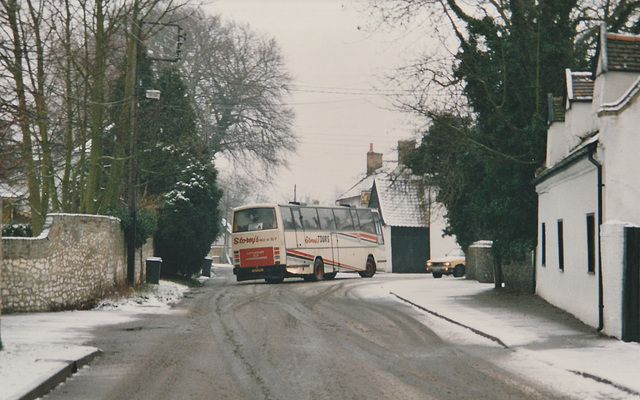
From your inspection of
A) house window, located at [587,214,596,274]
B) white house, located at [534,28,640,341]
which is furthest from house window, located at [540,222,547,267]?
house window, located at [587,214,596,274]

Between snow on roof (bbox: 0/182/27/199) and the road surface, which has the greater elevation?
snow on roof (bbox: 0/182/27/199)

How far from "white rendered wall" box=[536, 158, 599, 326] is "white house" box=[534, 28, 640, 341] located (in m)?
0.02

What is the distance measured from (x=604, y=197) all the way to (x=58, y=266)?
38.5 feet

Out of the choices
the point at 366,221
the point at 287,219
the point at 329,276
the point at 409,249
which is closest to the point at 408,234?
the point at 409,249

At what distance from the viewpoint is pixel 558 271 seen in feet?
65.2

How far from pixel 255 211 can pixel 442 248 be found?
26558 millimetres

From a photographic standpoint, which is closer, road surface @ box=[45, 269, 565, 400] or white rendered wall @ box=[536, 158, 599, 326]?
road surface @ box=[45, 269, 565, 400]

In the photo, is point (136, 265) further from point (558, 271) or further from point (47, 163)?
point (558, 271)

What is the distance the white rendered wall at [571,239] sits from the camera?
16047mm

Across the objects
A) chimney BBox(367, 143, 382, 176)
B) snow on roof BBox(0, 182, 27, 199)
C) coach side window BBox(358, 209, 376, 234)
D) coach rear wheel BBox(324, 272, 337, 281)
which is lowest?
coach rear wheel BBox(324, 272, 337, 281)

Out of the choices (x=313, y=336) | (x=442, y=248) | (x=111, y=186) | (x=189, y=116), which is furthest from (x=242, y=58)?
(x=313, y=336)

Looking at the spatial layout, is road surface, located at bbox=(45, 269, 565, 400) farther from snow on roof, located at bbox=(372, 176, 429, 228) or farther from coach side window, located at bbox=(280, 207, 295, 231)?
snow on roof, located at bbox=(372, 176, 429, 228)

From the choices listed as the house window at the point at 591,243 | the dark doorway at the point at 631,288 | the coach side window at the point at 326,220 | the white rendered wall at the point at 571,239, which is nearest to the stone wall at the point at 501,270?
the white rendered wall at the point at 571,239

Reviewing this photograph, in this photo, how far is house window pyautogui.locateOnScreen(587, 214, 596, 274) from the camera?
16016 millimetres
